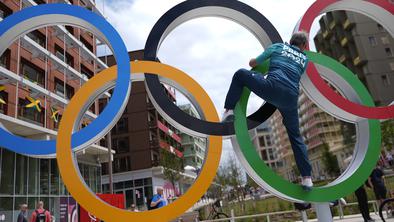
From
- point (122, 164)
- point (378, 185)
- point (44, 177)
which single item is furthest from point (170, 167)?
point (378, 185)

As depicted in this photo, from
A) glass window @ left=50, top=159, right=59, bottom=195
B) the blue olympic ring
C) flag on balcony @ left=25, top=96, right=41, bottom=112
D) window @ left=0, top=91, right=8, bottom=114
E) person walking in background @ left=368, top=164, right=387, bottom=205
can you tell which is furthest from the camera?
glass window @ left=50, top=159, right=59, bottom=195

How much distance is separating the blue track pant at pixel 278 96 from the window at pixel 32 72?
21427mm

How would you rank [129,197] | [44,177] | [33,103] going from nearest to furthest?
[33,103], [44,177], [129,197]

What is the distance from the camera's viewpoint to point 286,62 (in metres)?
4.57

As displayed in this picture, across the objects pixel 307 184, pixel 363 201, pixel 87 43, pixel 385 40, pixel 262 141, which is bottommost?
pixel 363 201

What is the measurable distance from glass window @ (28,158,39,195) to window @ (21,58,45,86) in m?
6.01

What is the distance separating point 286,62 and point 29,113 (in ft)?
69.0

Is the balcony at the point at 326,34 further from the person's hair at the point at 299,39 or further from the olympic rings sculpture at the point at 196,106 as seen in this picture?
the person's hair at the point at 299,39

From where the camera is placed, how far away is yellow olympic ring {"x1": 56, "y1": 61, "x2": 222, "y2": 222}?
4.28 metres

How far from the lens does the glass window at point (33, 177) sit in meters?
20.0

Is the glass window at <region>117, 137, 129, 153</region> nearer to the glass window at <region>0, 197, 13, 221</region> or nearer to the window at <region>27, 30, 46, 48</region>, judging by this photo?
the window at <region>27, 30, 46, 48</region>

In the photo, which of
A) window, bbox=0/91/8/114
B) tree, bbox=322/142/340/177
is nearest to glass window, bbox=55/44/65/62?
window, bbox=0/91/8/114

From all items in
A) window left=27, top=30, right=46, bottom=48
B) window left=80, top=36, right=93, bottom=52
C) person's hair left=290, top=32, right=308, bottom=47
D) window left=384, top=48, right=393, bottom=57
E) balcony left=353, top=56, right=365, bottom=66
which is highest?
window left=80, top=36, right=93, bottom=52

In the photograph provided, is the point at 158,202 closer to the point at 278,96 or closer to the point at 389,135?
the point at 278,96
